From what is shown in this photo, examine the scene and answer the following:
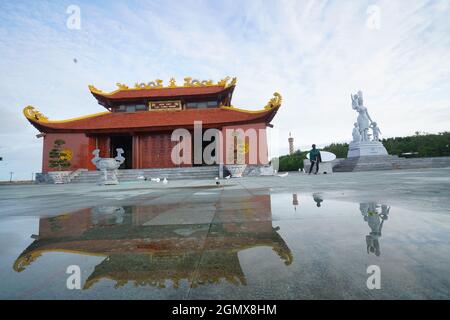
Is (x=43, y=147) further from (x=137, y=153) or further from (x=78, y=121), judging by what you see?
(x=137, y=153)

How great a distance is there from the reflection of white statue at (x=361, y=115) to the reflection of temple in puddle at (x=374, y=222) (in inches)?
713

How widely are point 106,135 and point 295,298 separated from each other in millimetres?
19990

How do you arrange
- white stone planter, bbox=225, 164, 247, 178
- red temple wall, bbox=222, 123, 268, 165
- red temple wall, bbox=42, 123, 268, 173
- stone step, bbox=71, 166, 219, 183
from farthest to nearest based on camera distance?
red temple wall, bbox=42, 123, 268, 173 < red temple wall, bbox=222, 123, 268, 165 < stone step, bbox=71, 166, 219, 183 < white stone planter, bbox=225, 164, 247, 178

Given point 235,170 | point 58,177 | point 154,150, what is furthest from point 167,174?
point 58,177

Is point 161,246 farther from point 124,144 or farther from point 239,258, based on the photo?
point 124,144

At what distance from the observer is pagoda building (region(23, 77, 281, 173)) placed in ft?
53.3

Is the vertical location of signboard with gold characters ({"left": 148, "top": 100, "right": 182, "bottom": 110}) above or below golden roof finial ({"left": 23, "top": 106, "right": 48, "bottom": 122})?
above

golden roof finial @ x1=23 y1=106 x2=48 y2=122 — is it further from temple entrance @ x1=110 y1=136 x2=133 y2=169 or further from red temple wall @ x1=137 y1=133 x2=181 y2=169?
red temple wall @ x1=137 y1=133 x2=181 y2=169

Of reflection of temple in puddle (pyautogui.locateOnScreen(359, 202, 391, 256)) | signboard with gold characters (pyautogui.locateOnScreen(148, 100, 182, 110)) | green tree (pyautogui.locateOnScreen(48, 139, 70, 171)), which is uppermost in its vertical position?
signboard with gold characters (pyautogui.locateOnScreen(148, 100, 182, 110))

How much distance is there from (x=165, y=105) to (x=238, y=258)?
1971cm

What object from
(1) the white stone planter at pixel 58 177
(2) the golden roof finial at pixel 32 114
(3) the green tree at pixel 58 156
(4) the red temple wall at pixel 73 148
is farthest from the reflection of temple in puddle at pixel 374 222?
(2) the golden roof finial at pixel 32 114

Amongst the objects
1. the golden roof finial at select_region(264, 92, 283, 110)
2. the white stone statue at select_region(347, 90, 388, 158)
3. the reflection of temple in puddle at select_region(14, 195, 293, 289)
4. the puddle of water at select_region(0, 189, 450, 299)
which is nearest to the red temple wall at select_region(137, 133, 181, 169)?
the golden roof finial at select_region(264, 92, 283, 110)

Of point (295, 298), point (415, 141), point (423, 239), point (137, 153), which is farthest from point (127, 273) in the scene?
point (415, 141)

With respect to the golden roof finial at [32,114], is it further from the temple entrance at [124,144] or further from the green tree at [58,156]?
the temple entrance at [124,144]
